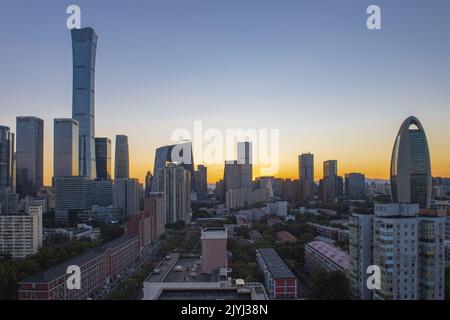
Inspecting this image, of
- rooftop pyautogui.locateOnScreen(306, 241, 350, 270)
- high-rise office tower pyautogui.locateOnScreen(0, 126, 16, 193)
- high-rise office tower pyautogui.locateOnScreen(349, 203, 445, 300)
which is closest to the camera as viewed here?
high-rise office tower pyautogui.locateOnScreen(349, 203, 445, 300)

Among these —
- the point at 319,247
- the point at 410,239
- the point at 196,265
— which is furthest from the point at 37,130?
the point at 410,239

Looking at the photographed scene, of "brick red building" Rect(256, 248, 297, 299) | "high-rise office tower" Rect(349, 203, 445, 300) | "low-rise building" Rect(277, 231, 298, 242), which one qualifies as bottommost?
"low-rise building" Rect(277, 231, 298, 242)

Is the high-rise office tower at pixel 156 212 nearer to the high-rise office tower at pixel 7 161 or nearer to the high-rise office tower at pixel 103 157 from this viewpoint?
the high-rise office tower at pixel 7 161

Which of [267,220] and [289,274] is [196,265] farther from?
[267,220]

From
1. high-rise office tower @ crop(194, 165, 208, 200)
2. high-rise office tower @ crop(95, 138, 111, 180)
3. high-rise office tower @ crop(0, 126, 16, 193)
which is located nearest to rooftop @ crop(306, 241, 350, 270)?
high-rise office tower @ crop(194, 165, 208, 200)

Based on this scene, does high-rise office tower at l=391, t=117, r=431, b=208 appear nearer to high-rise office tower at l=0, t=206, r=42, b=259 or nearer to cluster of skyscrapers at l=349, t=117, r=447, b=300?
cluster of skyscrapers at l=349, t=117, r=447, b=300

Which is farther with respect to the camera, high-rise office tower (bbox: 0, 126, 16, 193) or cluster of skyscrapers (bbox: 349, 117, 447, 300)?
high-rise office tower (bbox: 0, 126, 16, 193)

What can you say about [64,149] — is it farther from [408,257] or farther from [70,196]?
[408,257]
